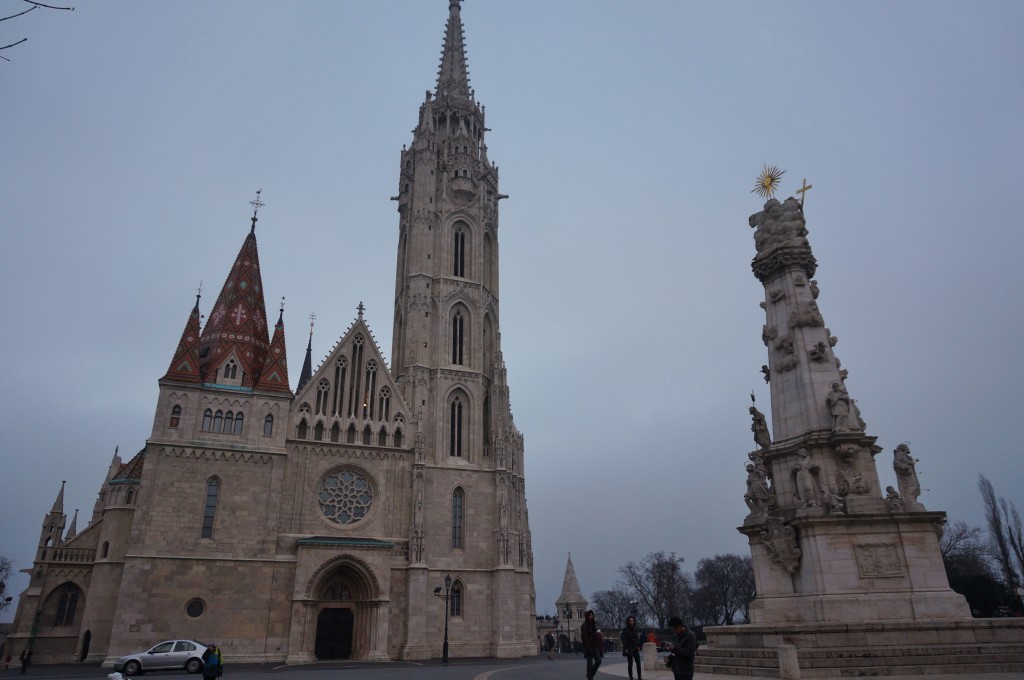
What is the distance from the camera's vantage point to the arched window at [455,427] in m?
35.5

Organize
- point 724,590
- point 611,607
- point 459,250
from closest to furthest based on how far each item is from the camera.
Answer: point 459,250, point 724,590, point 611,607

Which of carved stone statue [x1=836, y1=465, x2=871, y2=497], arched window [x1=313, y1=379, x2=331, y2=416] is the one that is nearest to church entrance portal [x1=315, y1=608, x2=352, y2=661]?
arched window [x1=313, y1=379, x2=331, y2=416]

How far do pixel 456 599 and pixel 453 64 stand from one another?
37.9 meters

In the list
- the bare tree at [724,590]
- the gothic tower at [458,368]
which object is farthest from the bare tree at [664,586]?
the gothic tower at [458,368]

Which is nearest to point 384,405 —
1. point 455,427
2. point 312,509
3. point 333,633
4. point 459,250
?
point 455,427

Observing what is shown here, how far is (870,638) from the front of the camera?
11.9 m

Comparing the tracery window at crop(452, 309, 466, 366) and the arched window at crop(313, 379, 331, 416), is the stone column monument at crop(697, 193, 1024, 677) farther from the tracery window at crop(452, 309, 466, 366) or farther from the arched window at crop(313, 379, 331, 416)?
the tracery window at crop(452, 309, 466, 366)

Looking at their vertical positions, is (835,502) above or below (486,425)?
below

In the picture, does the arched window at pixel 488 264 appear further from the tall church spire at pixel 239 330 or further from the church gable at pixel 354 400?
the tall church spire at pixel 239 330

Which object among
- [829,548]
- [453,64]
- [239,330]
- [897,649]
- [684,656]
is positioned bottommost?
[897,649]

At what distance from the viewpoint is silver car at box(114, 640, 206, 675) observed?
2011cm

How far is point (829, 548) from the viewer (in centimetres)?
1321

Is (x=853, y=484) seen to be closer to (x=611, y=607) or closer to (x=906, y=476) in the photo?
(x=906, y=476)

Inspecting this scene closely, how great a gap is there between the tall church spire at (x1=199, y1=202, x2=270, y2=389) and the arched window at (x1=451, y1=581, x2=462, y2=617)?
14172 millimetres
